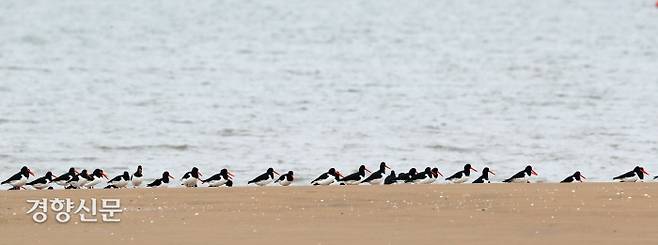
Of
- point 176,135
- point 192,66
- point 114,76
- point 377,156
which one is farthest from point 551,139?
point 192,66

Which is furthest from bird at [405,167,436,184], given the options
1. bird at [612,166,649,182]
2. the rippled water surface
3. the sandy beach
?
the rippled water surface

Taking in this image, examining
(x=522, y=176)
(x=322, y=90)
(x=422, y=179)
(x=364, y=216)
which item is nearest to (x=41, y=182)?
(x=422, y=179)

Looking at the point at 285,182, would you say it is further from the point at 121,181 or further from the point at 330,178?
the point at 121,181

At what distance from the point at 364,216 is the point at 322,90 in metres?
41.2

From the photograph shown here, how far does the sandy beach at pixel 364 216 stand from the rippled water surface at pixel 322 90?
11134mm

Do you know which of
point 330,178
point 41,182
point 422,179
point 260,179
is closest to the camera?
point 422,179

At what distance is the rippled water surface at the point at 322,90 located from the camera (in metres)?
41.4

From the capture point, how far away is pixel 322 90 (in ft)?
208

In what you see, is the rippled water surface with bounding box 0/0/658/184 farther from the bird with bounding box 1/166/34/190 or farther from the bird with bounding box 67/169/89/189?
the bird with bounding box 67/169/89/189

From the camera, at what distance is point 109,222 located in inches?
859

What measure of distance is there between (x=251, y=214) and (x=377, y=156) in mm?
18292

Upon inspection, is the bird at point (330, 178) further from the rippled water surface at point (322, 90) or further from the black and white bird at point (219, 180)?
the rippled water surface at point (322, 90)

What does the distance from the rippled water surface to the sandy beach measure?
11134 millimetres

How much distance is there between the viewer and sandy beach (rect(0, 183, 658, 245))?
2031cm
